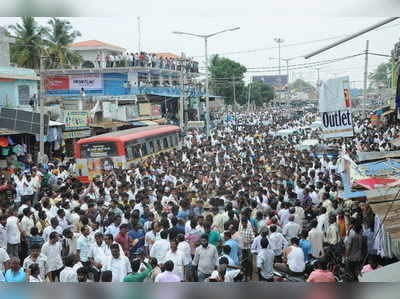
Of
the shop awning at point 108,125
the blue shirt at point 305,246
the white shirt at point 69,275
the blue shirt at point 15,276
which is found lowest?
the blue shirt at point 305,246

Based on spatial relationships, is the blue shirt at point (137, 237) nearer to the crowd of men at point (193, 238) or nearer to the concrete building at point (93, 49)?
the crowd of men at point (193, 238)

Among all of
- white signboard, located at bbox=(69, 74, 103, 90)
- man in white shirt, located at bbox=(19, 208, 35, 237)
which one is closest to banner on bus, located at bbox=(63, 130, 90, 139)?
white signboard, located at bbox=(69, 74, 103, 90)

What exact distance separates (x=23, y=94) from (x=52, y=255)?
17.6 meters

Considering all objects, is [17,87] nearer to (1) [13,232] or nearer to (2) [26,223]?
(2) [26,223]

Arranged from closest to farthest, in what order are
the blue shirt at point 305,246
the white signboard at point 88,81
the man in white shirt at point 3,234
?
the blue shirt at point 305,246 < the man in white shirt at point 3,234 < the white signboard at point 88,81

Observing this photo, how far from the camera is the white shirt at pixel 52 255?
6.81 metres

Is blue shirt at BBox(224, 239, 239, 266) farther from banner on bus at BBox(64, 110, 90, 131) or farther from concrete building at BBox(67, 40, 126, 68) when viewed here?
concrete building at BBox(67, 40, 126, 68)

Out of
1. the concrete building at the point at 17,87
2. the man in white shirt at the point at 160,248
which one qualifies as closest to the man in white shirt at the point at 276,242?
the man in white shirt at the point at 160,248

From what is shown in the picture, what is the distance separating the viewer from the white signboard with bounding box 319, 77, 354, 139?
922 centimetres

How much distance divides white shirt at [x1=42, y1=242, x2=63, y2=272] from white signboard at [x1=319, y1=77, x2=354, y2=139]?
524cm

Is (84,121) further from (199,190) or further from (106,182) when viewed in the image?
(199,190)

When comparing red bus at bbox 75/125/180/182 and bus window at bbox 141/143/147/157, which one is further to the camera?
bus window at bbox 141/143/147/157

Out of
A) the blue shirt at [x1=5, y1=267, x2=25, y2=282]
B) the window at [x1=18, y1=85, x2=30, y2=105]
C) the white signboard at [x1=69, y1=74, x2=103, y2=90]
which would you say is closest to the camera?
the blue shirt at [x1=5, y1=267, x2=25, y2=282]

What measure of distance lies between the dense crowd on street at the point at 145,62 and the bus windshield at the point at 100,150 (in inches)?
478
